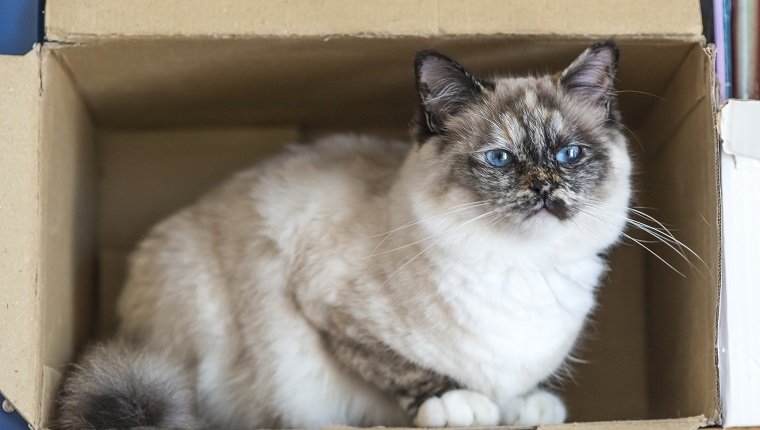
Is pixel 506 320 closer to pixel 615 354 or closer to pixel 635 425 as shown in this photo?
pixel 635 425

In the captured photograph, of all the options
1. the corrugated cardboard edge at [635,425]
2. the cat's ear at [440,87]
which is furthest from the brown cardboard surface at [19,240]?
the cat's ear at [440,87]

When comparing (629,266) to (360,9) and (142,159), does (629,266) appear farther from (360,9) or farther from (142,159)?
(142,159)

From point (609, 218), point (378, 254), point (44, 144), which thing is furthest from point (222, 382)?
point (609, 218)

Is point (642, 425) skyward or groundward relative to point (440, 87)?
groundward

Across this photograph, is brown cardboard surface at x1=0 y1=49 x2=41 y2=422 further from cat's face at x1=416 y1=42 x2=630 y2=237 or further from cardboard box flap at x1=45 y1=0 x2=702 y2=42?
cat's face at x1=416 y1=42 x2=630 y2=237

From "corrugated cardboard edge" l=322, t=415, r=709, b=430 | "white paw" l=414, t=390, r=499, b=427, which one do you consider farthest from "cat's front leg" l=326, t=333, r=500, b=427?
"corrugated cardboard edge" l=322, t=415, r=709, b=430

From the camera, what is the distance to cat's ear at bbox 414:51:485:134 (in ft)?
4.99

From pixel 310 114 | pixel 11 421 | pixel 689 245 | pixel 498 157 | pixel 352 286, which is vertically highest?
pixel 310 114

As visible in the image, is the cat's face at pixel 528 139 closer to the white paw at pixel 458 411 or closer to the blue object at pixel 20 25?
the white paw at pixel 458 411

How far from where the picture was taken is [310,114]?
222cm

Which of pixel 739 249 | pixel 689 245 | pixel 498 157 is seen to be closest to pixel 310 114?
pixel 498 157

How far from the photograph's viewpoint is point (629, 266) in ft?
7.17

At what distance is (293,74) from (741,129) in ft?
3.18

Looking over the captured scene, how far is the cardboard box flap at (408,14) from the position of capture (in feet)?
5.22
